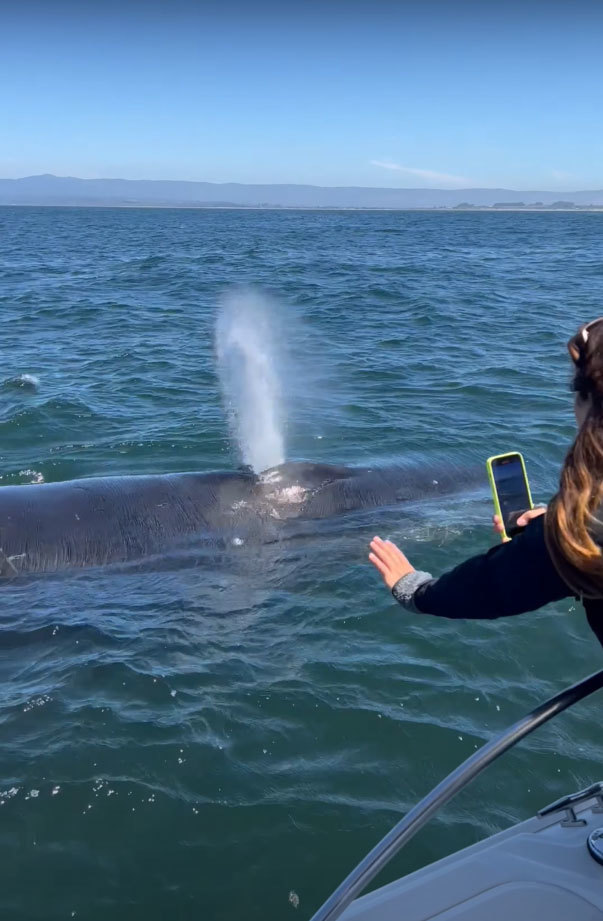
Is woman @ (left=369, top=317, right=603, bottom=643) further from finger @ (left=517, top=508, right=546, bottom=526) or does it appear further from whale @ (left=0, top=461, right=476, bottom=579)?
whale @ (left=0, top=461, right=476, bottom=579)

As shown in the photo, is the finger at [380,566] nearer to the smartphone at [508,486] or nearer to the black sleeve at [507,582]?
the black sleeve at [507,582]

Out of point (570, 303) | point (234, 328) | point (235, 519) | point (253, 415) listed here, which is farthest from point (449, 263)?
point (235, 519)

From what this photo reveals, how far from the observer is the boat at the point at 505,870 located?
2900mm

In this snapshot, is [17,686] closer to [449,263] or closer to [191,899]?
[191,899]

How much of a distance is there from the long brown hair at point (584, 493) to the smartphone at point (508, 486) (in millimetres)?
908

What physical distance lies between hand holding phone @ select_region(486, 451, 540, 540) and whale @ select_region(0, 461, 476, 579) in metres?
5.48

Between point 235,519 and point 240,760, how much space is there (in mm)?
3578

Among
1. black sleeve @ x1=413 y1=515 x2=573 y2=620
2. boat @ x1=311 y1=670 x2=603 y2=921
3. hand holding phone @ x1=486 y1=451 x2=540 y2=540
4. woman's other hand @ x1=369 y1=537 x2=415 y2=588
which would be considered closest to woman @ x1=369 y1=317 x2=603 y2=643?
black sleeve @ x1=413 y1=515 x2=573 y2=620

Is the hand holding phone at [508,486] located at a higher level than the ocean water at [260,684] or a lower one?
higher

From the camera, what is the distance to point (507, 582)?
2799 mm

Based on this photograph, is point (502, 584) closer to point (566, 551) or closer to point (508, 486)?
A: point (566, 551)

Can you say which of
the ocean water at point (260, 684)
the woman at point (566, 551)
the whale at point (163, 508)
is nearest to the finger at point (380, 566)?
the woman at point (566, 551)

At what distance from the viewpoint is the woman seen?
2574mm

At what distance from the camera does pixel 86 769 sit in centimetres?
575
